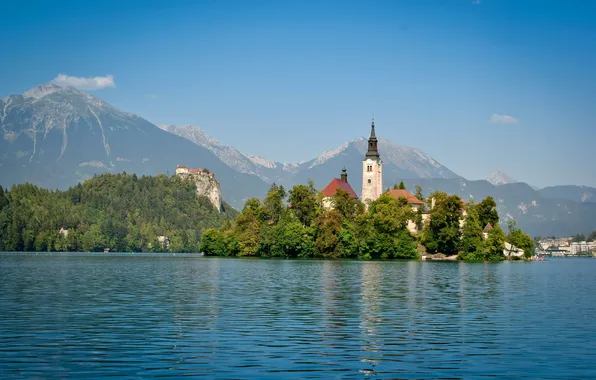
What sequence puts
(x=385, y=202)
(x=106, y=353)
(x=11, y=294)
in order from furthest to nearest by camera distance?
(x=385, y=202) < (x=11, y=294) < (x=106, y=353)

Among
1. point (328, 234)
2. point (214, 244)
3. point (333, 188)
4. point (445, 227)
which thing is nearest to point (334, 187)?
point (333, 188)

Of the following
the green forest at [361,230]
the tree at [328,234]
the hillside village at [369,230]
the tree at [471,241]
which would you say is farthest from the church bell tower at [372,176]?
the tree at [471,241]

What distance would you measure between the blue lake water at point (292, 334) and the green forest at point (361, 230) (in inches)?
3374

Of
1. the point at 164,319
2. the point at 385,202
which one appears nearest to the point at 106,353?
the point at 164,319

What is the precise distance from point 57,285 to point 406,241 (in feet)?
297

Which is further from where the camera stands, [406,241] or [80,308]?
[406,241]

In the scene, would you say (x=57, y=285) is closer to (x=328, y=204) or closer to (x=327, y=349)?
(x=327, y=349)

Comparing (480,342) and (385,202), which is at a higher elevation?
(385,202)

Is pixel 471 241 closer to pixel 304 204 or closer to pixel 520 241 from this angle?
pixel 520 241

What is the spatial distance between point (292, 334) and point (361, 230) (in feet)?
360

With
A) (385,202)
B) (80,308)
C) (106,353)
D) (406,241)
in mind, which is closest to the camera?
(106,353)

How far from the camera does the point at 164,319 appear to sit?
33.9m

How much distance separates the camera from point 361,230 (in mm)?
138375

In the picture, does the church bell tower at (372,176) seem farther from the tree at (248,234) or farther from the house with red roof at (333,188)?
the tree at (248,234)
